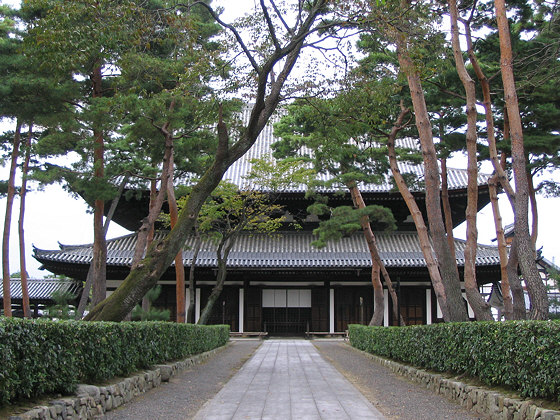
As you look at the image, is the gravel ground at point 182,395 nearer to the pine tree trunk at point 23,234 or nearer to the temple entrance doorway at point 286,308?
the pine tree trunk at point 23,234

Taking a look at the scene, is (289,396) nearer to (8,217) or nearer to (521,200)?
(521,200)

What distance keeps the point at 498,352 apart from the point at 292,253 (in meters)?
17.7

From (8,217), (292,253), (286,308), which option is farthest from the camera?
(286,308)

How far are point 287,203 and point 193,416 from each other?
18.6m

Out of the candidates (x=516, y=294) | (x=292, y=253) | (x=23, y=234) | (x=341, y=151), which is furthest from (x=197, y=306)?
(x=516, y=294)

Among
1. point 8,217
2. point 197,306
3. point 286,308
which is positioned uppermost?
point 8,217

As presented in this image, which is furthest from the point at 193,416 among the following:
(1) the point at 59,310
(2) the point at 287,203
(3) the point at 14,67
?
(2) the point at 287,203

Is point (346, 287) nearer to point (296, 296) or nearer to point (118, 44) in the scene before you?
point (296, 296)

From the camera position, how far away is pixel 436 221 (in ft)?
35.3

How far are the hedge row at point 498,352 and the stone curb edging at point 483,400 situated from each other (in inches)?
6.9

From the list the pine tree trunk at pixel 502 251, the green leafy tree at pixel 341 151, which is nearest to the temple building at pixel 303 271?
the green leafy tree at pixel 341 151

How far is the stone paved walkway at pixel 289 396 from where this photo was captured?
22.6 feet

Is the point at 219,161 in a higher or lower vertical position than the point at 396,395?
higher

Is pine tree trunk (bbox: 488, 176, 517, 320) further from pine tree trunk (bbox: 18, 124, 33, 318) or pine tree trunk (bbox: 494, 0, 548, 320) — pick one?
pine tree trunk (bbox: 18, 124, 33, 318)
